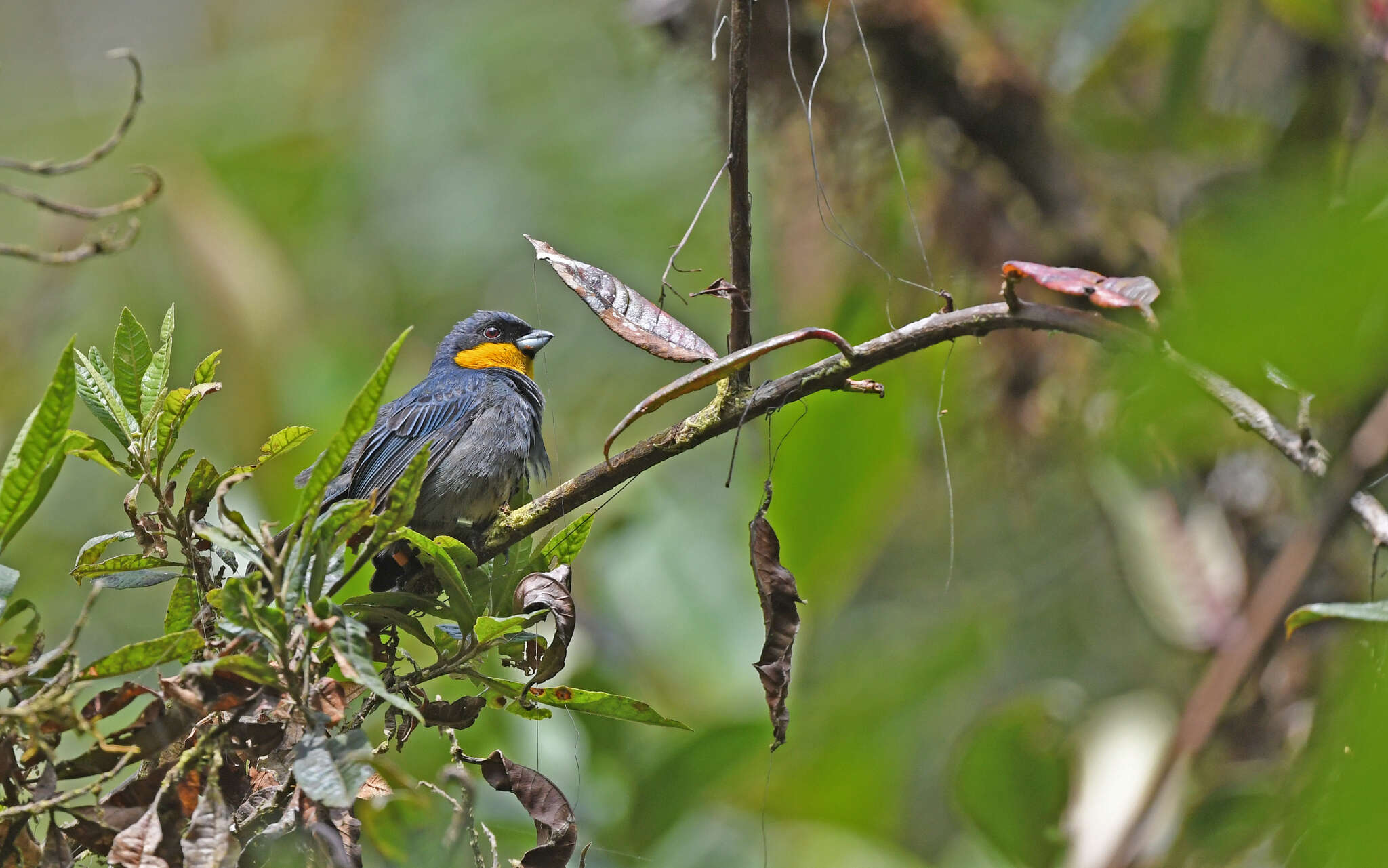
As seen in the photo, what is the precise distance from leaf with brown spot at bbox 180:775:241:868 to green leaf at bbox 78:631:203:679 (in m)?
0.21

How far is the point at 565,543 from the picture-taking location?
203cm

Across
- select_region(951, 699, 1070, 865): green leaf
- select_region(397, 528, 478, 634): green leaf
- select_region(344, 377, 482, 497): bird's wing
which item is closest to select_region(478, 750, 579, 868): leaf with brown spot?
select_region(397, 528, 478, 634): green leaf

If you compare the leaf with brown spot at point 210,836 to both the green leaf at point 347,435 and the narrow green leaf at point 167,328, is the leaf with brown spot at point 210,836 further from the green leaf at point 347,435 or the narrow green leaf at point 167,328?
the narrow green leaf at point 167,328

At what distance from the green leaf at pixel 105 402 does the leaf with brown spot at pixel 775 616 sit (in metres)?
1.08

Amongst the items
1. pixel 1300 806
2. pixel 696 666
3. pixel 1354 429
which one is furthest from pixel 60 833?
pixel 696 666

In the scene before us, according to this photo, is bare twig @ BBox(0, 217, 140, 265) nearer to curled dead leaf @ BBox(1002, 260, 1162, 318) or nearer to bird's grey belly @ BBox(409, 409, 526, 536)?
curled dead leaf @ BBox(1002, 260, 1162, 318)

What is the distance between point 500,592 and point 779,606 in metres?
0.57

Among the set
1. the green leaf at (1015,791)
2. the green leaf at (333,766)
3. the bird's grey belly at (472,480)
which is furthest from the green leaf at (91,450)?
the green leaf at (1015,791)

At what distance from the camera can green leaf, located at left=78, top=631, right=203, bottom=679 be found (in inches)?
63.3

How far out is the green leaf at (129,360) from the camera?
1.90 metres

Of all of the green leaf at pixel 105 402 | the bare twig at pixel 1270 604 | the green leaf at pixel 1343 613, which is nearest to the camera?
the bare twig at pixel 1270 604

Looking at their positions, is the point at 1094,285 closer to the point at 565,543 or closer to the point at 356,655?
the point at 565,543

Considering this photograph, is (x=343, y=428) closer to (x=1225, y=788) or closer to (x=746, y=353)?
(x=746, y=353)

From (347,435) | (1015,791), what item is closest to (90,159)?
(347,435)
